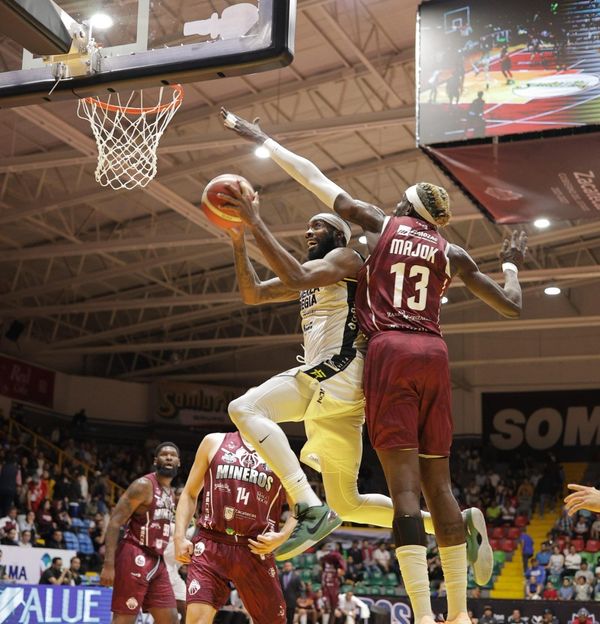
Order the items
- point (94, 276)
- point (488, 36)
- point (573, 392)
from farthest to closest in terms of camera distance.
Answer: point (573, 392), point (94, 276), point (488, 36)

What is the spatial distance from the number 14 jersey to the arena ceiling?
312cm

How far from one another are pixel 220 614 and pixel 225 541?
352 inches

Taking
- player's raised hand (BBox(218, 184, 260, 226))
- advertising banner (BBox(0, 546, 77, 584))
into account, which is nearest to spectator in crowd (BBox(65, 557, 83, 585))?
advertising banner (BBox(0, 546, 77, 584))

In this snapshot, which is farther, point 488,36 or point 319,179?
point 488,36

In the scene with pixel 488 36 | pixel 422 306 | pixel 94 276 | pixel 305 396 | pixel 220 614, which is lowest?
pixel 220 614

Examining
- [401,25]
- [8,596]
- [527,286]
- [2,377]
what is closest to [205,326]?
[2,377]

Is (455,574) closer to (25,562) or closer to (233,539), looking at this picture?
(233,539)

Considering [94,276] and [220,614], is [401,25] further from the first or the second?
[94,276]

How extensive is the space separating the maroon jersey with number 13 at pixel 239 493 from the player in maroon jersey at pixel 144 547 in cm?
177

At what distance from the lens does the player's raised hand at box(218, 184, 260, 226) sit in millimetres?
4953

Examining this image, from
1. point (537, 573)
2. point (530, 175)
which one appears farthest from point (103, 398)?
point (530, 175)

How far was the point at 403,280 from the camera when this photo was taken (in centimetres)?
504

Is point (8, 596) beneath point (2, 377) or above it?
beneath

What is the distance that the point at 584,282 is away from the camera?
30.6 meters
